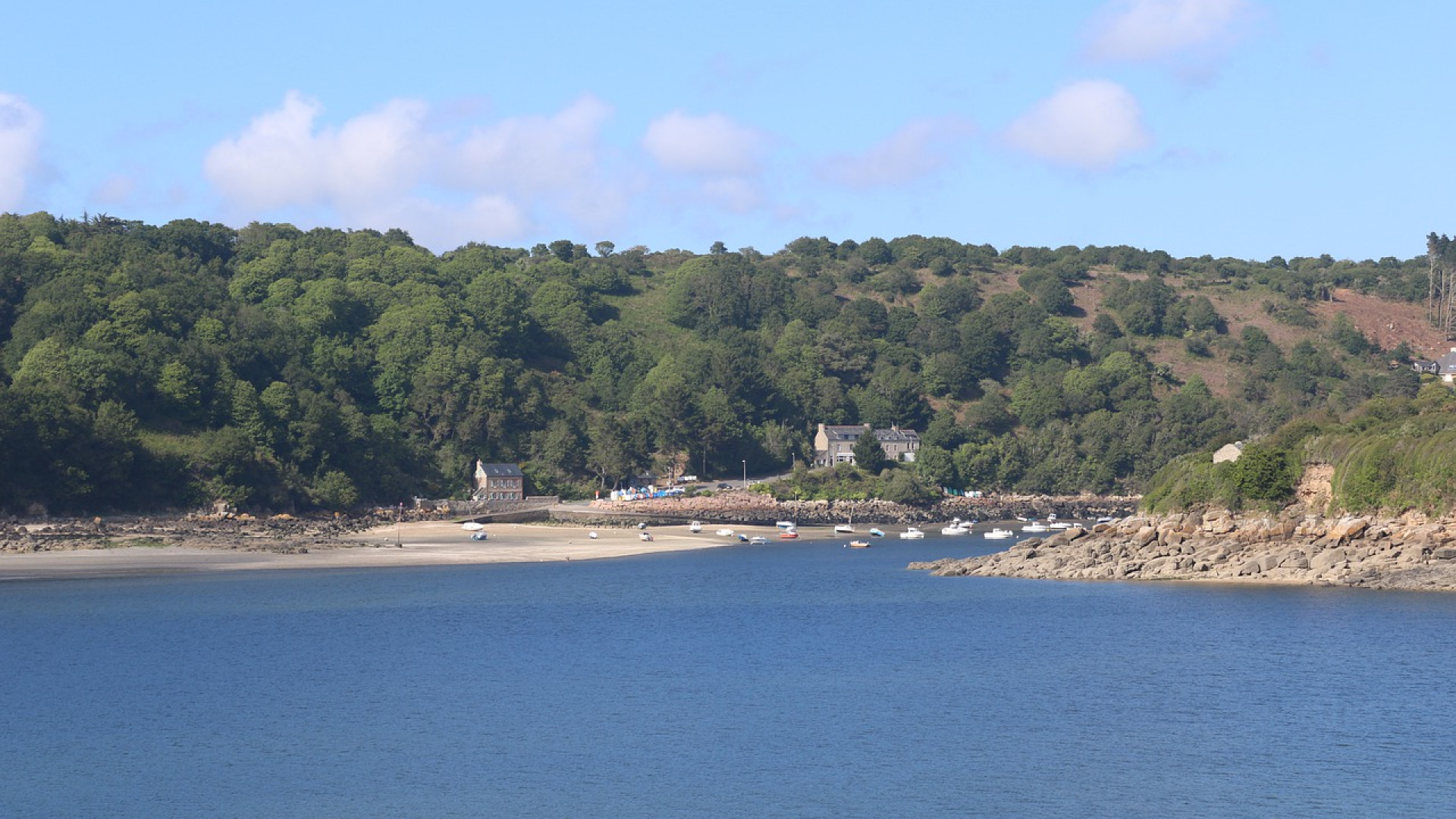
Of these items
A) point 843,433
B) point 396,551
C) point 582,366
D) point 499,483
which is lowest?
point 396,551

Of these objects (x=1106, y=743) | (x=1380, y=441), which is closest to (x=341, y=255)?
(x=1380, y=441)

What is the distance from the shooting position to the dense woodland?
86.6 m

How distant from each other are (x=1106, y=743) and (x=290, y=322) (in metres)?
91.9

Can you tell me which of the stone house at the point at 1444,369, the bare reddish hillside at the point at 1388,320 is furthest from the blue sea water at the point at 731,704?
the bare reddish hillside at the point at 1388,320

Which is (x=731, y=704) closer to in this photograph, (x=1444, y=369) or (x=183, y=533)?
(x=183, y=533)

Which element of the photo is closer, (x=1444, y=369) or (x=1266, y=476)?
(x=1266, y=476)

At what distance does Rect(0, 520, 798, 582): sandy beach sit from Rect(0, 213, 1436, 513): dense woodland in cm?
1022

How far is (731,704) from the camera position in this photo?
34.4m

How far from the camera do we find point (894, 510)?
105562 mm

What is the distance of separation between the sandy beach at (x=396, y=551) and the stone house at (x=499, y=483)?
1362 centimetres

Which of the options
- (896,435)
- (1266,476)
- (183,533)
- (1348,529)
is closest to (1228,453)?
(1266,476)

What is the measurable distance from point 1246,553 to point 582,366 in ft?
287

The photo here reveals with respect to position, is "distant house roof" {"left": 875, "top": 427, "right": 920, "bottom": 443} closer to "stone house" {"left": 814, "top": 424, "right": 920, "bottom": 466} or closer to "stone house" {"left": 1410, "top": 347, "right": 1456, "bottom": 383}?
"stone house" {"left": 814, "top": 424, "right": 920, "bottom": 466}

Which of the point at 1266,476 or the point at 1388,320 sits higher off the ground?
the point at 1388,320
